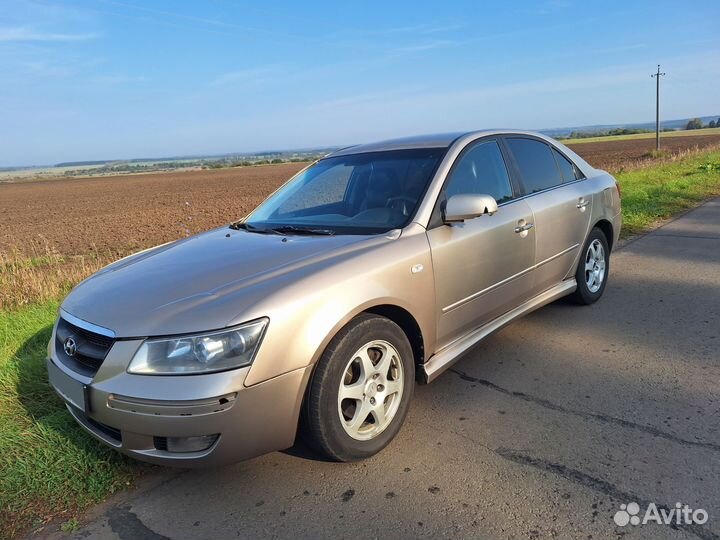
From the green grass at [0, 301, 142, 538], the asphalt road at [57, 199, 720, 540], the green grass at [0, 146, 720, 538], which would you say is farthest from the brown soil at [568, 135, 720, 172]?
the green grass at [0, 301, 142, 538]

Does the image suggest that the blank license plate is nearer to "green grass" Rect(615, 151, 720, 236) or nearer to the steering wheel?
the steering wheel

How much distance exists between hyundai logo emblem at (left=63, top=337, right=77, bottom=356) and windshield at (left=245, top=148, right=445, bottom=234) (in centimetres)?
143

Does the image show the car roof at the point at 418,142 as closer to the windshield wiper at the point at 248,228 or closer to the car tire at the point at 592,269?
the windshield wiper at the point at 248,228

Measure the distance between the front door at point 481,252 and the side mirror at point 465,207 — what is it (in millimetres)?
111

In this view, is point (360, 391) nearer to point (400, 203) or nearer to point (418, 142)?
point (400, 203)

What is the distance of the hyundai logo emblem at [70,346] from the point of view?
2.68 metres

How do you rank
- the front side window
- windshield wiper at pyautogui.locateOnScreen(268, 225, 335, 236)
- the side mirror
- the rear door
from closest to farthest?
the side mirror < windshield wiper at pyautogui.locateOnScreen(268, 225, 335, 236) < the front side window < the rear door

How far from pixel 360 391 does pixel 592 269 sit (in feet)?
10.5

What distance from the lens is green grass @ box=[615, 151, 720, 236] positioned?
9.26 metres

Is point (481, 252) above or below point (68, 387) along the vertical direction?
above

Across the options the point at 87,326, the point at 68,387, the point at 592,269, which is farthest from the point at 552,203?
the point at 68,387

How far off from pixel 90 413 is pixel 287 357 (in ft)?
3.21

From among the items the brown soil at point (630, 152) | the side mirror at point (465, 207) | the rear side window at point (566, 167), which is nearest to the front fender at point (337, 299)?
the side mirror at point (465, 207)

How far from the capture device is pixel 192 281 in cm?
274
